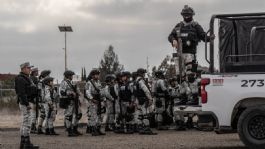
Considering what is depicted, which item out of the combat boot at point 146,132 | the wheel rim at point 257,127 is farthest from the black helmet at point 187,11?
the combat boot at point 146,132

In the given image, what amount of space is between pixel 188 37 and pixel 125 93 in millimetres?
5024

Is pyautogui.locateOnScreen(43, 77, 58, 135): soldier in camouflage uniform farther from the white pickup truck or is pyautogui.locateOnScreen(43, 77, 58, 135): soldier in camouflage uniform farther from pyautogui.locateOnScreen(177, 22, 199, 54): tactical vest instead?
the white pickup truck

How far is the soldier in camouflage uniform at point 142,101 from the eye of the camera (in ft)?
63.4

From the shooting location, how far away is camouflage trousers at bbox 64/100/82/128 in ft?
65.3

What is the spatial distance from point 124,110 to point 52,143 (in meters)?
4.27

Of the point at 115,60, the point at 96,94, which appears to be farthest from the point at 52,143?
the point at 115,60

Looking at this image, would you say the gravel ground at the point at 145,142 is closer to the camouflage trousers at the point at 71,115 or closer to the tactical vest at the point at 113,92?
the camouflage trousers at the point at 71,115

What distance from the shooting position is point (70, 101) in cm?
1994

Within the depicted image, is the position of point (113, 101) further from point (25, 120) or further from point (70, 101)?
point (25, 120)

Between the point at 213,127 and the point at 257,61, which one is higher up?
the point at 257,61

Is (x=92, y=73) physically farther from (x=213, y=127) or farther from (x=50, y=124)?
(x=213, y=127)

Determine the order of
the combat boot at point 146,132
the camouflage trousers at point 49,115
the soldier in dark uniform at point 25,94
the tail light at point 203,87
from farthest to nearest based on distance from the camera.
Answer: the camouflage trousers at point 49,115 < the combat boot at point 146,132 < the soldier in dark uniform at point 25,94 < the tail light at point 203,87

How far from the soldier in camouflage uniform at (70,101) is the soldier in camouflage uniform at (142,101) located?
199cm

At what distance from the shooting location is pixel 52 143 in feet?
55.7
